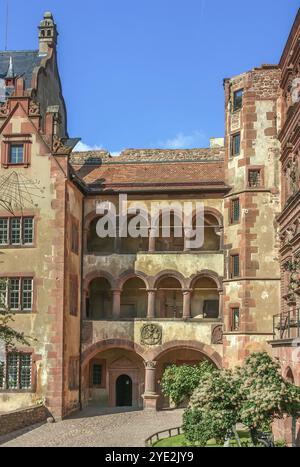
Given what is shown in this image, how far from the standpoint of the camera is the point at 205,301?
4466 cm

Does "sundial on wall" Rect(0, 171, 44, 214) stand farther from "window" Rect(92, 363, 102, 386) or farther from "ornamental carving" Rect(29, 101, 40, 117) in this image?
"window" Rect(92, 363, 102, 386)

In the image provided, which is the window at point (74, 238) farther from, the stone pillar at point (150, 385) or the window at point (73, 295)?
the stone pillar at point (150, 385)

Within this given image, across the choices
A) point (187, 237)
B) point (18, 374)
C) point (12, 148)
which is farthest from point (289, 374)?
point (12, 148)

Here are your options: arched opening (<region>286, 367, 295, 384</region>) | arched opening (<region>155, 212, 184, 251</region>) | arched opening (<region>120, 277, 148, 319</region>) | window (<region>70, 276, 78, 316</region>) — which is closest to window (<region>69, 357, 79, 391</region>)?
window (<region>70, 276, 78, 316</region>)

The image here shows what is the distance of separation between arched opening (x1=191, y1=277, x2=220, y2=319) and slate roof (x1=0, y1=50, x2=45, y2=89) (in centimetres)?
1735

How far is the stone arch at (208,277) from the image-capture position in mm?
41969

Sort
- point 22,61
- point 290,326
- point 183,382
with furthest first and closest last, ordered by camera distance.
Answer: point 22,61, point 183,382, point 290,326

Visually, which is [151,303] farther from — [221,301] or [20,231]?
[20,231]

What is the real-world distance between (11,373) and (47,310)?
11.7ft

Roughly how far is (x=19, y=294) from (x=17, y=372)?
3864 millimetres

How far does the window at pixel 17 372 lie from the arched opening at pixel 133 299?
814 cm

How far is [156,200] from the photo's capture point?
143 feet
